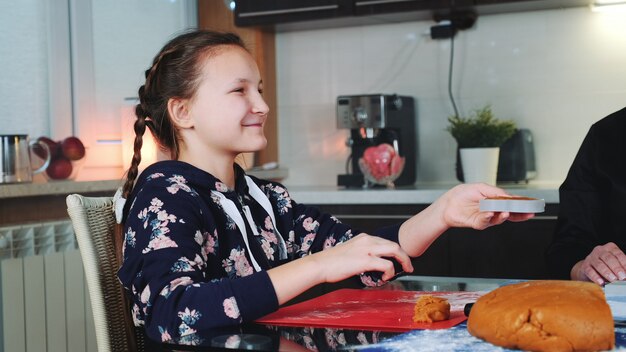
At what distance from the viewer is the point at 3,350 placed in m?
2.29

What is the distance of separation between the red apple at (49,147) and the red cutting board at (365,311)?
4.88ft

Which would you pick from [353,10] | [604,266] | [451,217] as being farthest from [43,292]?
[353,10]

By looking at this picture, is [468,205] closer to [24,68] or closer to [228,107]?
[228,107]

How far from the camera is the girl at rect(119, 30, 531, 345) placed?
117cm

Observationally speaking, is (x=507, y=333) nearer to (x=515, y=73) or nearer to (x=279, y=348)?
(x=279, y=348)

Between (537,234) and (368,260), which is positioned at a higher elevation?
(368,260)

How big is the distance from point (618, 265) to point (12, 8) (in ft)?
6.75

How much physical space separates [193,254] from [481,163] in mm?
2084

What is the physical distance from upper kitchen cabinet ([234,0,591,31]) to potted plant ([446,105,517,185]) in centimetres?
43

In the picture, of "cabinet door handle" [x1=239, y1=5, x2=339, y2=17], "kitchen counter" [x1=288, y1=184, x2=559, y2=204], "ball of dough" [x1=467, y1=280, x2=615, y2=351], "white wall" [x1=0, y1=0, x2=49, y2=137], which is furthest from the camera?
"cabinet door handle" [x1=239, y1=5, x2=339, y2=17]

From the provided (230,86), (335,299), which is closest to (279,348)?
(335,299)

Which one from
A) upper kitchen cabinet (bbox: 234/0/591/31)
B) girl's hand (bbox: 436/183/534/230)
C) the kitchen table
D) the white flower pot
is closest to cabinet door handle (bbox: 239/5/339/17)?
upper kitchen cabinet (bbox: 234/0/591/31)

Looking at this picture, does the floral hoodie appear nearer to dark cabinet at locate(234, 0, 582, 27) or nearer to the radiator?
the radiator

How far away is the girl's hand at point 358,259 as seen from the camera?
47.3 inches
